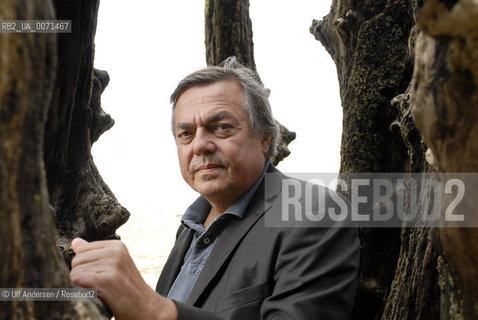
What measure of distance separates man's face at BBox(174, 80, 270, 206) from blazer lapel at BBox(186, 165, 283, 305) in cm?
11

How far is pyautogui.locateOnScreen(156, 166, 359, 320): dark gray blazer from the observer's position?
6.26ft

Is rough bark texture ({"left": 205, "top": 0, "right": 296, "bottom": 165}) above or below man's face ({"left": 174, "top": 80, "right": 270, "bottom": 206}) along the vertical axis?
above

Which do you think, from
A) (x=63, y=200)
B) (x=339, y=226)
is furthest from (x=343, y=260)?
(x=63, y=200)

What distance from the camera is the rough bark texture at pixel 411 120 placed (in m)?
1.11

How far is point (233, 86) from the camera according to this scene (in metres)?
2.61

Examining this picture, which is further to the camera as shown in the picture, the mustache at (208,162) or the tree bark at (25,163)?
the mustache at (208,162)

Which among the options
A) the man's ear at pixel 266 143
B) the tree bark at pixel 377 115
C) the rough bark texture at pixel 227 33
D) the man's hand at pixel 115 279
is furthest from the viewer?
the rough bark texture at pixel 227 33

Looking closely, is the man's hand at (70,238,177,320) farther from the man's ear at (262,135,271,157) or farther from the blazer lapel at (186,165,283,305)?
the man's ear at (262,135,271,157)

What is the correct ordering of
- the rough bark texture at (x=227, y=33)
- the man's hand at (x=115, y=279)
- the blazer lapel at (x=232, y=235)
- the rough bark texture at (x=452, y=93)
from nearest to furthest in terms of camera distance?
the rough bark texture at (x=452, y=93) → the man's hand at (x=115, y=279) → the blazer lapel at (x=232, y=235) → the rough bark texture at (x=227, y=33)

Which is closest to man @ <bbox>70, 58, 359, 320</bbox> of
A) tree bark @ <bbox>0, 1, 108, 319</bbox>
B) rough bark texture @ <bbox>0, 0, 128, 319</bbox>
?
rough bark texture @ <bbox>0, 0, 128, 319</bbox>

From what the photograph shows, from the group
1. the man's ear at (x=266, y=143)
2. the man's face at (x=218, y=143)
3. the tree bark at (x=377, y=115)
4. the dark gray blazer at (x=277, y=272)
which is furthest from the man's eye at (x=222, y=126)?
the tree bark at (x=377, y=115)

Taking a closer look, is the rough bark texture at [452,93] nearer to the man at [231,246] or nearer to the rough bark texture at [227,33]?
the man at [231,246]

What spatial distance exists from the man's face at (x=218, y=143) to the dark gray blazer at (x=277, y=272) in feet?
0.71

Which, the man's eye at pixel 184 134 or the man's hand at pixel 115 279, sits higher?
the man's eye at pixel 184 134
